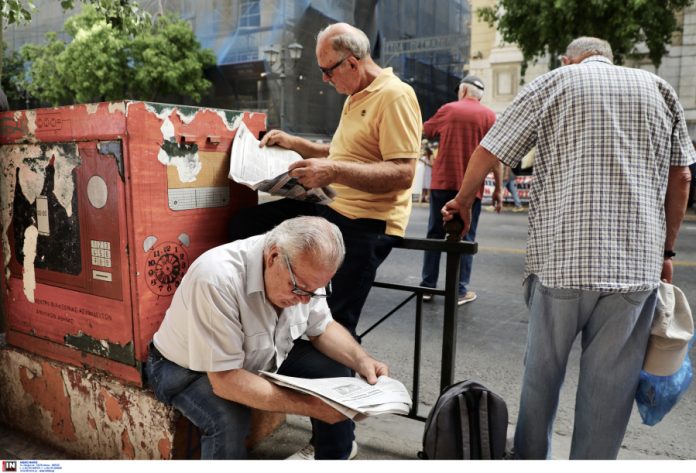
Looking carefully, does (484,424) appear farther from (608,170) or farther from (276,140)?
(276,140)

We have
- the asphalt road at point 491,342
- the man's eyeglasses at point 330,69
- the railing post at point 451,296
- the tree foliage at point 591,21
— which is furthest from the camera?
the tree foliage at point 591,21

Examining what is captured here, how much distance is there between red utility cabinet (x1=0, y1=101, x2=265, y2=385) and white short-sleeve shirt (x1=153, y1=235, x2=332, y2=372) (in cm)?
28

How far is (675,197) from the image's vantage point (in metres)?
1.98

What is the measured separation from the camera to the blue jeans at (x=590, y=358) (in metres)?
1.92

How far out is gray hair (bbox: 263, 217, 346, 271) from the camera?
1777 mm

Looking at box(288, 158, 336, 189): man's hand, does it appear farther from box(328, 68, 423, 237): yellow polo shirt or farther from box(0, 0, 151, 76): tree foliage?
box(0, 0, 151, 76): tree foliage

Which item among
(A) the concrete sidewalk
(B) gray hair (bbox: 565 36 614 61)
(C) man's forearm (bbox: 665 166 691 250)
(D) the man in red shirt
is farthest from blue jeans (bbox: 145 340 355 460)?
(D) the man in red shirt

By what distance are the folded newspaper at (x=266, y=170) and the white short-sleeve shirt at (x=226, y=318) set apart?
29cm

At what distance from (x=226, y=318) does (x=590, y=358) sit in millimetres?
1273

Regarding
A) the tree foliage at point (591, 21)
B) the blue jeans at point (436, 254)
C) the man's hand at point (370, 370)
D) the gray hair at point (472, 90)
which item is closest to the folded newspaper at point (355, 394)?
the man's hand at point (370, 370)

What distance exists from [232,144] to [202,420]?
3.83ft

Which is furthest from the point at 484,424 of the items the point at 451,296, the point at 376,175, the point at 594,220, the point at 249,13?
the point at 249,13

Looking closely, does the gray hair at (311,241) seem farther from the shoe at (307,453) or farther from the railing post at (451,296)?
the shoe at (307,453)

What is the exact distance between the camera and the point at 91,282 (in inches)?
90.0
